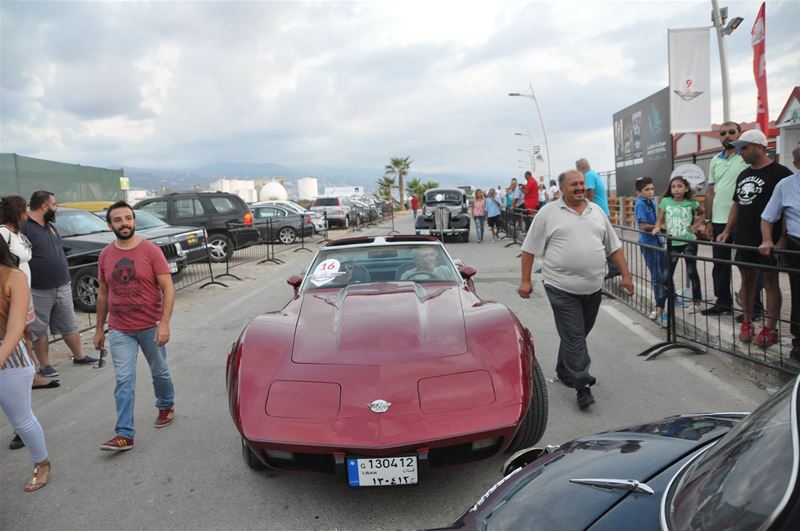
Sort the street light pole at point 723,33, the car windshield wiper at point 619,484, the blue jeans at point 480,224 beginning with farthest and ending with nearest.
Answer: the blue jeans at point 480,224, the street light pole at point 723,33, the car windshield wiper at point 619,484

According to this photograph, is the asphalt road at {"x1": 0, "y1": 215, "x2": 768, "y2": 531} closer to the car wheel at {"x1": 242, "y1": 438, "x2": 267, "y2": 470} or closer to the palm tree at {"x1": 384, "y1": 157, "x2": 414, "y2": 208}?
the car wheel at {"x1": 242, "y1": 438, "x2": 267, "y2": 470}

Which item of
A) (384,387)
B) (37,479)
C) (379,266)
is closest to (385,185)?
(379,266)

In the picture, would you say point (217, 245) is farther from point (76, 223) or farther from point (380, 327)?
point (380, 327)

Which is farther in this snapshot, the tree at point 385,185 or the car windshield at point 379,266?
the tree at point 385,185

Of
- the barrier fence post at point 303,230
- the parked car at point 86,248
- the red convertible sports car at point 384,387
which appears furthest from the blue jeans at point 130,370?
the barrier fence post at point 303,230

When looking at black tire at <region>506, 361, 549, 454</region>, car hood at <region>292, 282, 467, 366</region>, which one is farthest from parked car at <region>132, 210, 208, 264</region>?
black tire at <region>506, 361, 549, 454</region>

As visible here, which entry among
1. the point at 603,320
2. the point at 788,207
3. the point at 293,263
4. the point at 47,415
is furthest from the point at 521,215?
the point at 47,415

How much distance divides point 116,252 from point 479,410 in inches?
115

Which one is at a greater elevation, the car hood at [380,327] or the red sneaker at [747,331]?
the car hood at [380,327]

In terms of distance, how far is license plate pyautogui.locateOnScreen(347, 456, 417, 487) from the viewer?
284 cm

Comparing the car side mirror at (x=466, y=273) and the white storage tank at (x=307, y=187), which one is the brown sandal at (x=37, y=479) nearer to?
the car side mirror at (x=466, y=273)

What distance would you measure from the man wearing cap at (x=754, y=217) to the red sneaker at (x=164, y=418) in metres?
5.03

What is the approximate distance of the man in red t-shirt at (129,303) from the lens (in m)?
4.10

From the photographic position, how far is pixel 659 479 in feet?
5.72
